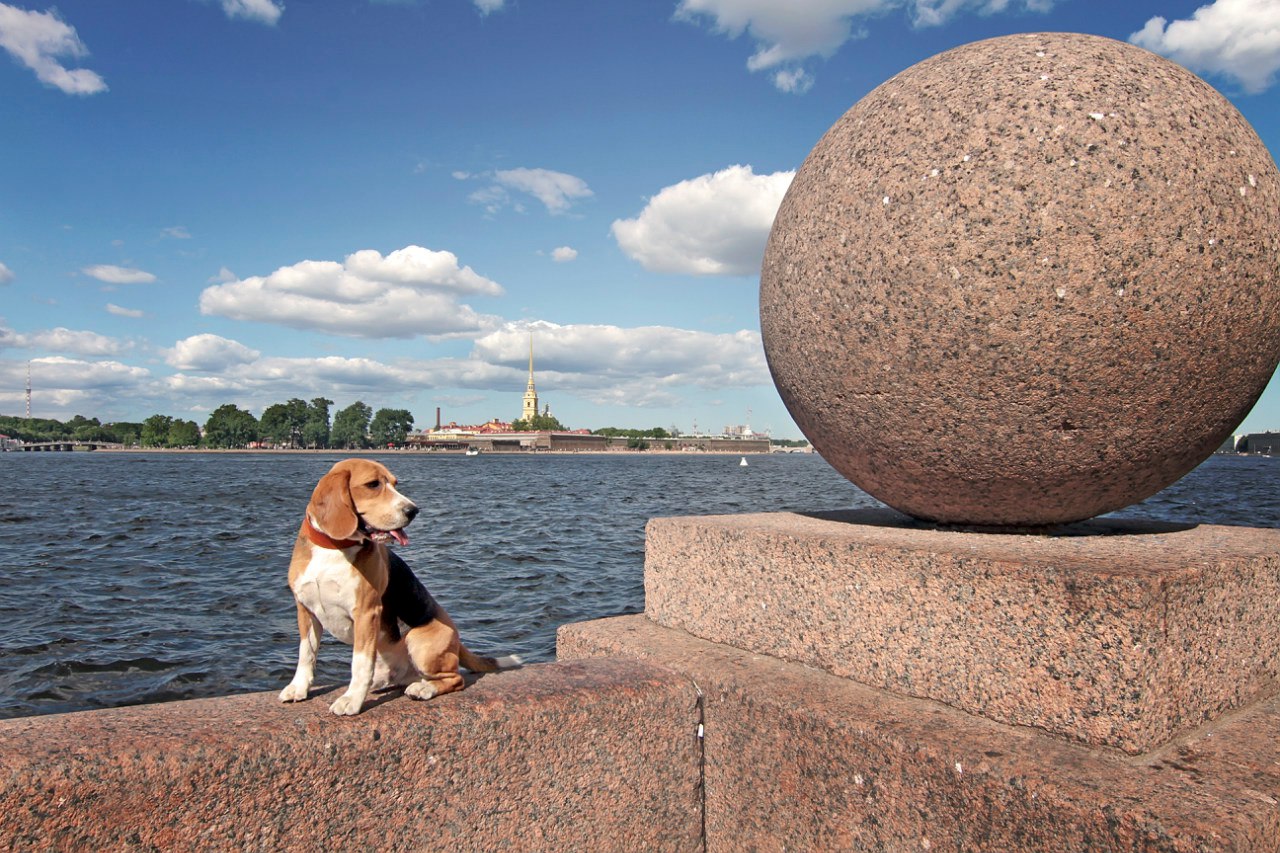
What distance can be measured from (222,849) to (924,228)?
2.68 m

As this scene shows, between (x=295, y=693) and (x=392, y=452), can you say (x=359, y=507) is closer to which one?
(x=295, y=693)

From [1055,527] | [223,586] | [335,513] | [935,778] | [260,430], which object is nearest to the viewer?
[935,778]

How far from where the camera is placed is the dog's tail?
2.98m

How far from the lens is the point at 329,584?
8.02 feet

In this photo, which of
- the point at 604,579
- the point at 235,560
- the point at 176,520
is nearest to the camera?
the point at 604,579

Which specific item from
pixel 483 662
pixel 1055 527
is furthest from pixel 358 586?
pixel 1055 527

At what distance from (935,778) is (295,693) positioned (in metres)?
1.85

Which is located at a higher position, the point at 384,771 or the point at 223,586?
the point at 384,771

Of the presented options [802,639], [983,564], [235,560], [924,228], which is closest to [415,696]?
[802,639]

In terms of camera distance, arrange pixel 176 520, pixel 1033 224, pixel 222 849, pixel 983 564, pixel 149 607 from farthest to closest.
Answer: pixel 176 520 < pixel 149 607 < pixel 1033 224 < pixel 983 564 < pixel 222 849

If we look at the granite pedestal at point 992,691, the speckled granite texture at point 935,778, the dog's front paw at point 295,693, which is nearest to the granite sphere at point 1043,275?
the granite pedestal at point 992,691

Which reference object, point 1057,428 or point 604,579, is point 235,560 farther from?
point 1057,428

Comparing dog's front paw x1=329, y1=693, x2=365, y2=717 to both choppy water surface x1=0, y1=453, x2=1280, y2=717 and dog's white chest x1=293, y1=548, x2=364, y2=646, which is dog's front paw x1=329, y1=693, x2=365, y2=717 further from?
choppy water surface x1=0, y1=453, x2=1280, y2=717

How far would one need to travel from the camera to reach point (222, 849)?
209cm
